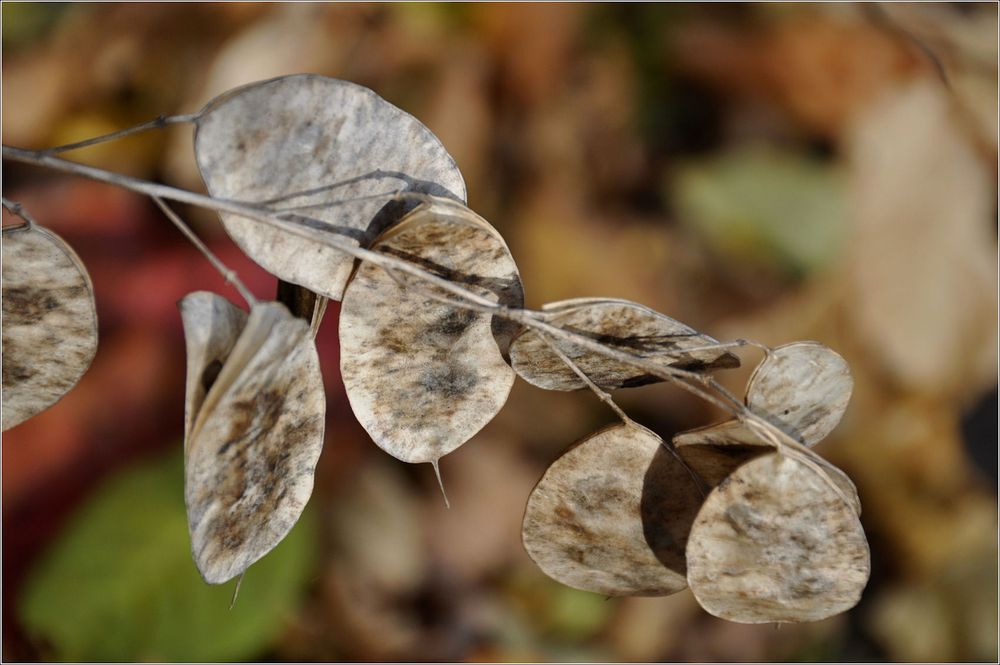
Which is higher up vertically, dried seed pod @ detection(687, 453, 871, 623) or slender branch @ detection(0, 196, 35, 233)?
slender branch @ detection(0, 196, 35, 233)

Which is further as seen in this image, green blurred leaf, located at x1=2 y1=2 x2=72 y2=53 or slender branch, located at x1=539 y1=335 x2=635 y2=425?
green blurred leaf, located at x1=2 y1=2 x2=72 y2=53

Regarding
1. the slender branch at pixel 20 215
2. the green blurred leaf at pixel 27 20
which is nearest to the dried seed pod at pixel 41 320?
the slender branch at pixel 20 215

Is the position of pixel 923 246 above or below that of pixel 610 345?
below

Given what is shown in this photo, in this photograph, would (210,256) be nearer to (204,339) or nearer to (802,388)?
(204,339)

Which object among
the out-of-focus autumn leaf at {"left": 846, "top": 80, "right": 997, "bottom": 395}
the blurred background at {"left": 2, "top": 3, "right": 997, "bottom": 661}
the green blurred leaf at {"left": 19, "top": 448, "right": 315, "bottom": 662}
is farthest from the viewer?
the out-of-focus autumn leaf at {"left": 846, "top": 80, "right": 997, "bottom": 395}

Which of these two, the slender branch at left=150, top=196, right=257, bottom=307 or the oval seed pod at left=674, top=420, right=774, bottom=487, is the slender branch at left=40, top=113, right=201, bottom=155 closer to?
the slender branch at left=150, top=196, right=257, bottom=307

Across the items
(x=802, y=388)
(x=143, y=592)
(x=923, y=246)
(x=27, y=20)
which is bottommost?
(x=143, y=592)

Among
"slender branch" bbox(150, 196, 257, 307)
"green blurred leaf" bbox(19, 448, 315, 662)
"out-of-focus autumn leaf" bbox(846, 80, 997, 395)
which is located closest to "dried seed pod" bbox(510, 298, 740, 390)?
"slender branch" bbox(150, 196, 257, 307)

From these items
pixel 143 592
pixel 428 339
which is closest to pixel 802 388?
pixel 428 339
